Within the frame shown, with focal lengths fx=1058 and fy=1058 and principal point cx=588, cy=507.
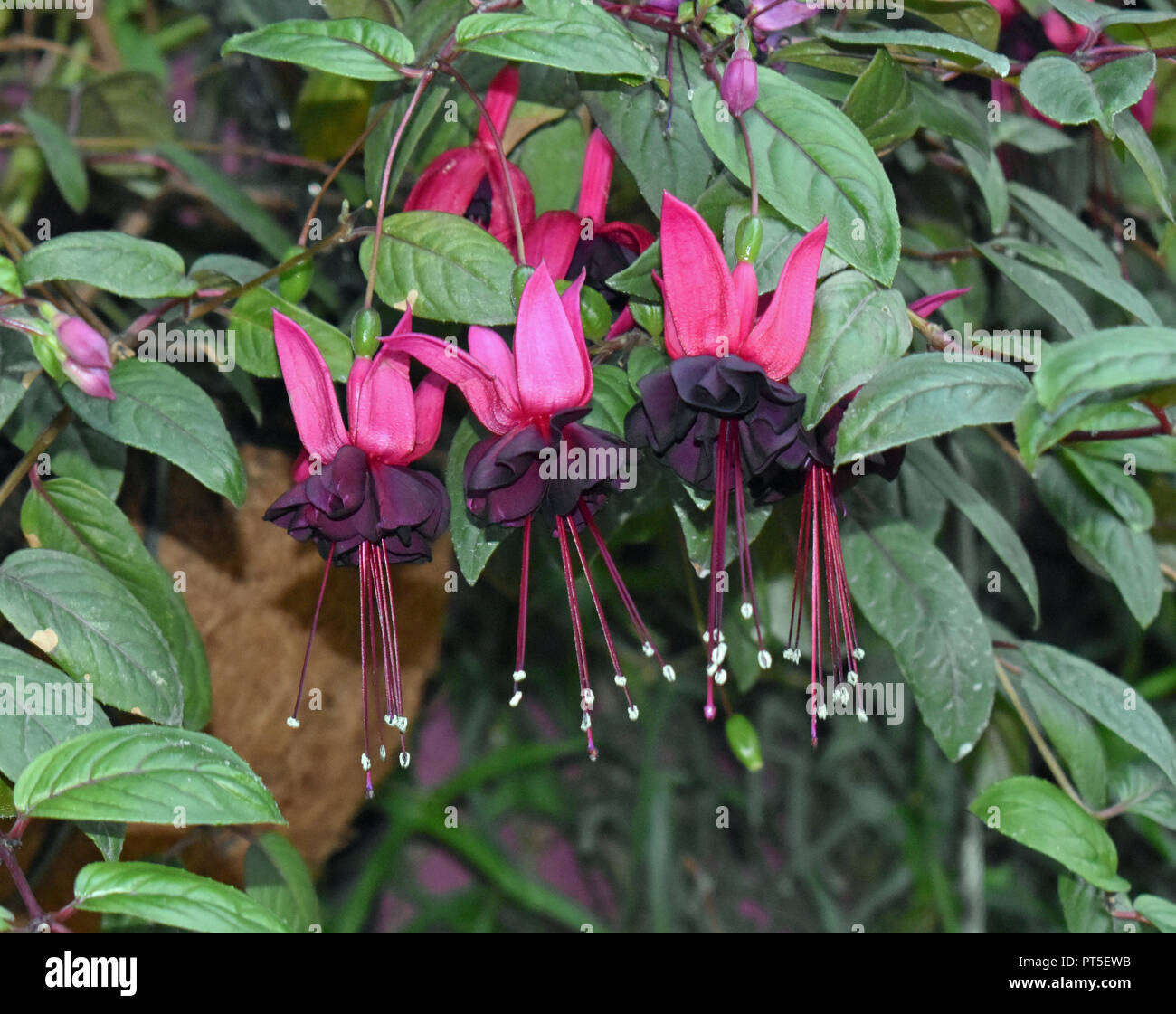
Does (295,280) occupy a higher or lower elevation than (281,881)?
higher

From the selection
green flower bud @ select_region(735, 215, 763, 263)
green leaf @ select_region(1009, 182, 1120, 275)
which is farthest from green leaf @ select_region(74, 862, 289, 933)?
green leaf @ select_region(1009, 182, 1120, 275)

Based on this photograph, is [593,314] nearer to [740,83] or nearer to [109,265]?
[740,83]

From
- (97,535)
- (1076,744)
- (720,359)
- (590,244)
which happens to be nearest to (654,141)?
(590,244)

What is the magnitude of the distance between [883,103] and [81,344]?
16.9 inches

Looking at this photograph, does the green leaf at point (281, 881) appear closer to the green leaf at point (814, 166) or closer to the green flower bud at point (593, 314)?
the green flower bud at point (593, 314)

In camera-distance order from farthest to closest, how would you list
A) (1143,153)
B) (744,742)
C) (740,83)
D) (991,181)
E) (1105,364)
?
(744,742), (991,181), (1143,153), (740,83), (1105,364)

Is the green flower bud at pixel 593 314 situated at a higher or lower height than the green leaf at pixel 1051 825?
higher

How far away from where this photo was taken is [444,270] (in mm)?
552

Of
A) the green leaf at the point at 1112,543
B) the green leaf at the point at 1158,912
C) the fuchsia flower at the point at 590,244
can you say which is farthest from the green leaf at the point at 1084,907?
the fuchsia flower at the point at 590,244

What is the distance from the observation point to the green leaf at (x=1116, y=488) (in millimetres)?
726

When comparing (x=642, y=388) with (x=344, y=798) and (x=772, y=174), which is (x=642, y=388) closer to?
(x=772, y=174)

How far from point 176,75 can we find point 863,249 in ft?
5.00

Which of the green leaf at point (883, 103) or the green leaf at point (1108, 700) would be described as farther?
the green leaf at point (1108, 700)

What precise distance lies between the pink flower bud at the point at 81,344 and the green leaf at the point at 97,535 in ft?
0.52
